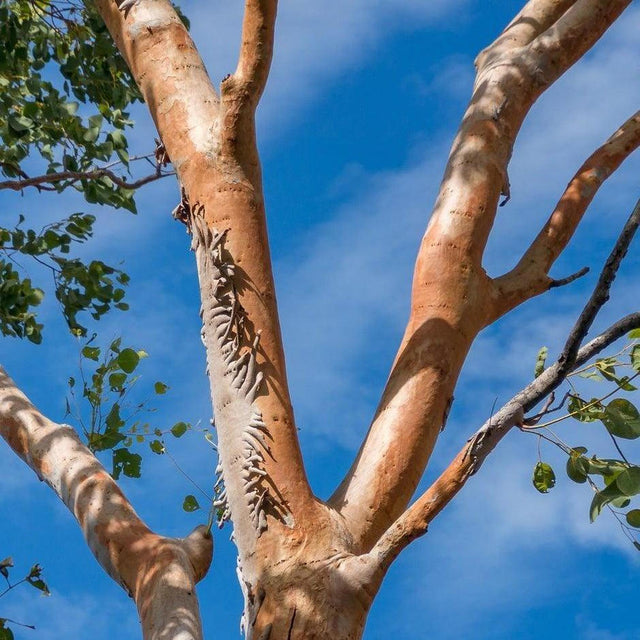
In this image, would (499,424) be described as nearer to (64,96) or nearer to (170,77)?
(170,77)

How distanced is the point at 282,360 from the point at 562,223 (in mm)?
1215

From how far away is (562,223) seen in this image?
11.4 ft

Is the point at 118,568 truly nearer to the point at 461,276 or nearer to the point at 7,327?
the point at 461,276

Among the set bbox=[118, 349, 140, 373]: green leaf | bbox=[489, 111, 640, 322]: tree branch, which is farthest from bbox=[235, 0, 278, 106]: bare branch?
bbox=[118, 349, 140, 373]: green leaf

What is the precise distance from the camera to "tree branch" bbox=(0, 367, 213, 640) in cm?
273

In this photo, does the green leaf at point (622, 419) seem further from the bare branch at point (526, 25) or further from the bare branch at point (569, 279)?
the bare branch at point (526, 25)

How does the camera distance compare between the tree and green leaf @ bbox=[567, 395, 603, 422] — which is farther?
green leaf @ bbox=[567, 395, 603, 422]

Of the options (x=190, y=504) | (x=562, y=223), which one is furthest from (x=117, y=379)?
(x=562, y=223)

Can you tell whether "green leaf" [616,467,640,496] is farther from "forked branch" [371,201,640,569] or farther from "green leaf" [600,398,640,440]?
"forked branch" [371,201,640,569]

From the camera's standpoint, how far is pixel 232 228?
306cm

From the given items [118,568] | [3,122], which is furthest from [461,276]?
[3,122]

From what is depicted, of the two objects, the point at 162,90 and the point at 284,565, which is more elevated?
the point at 162,90

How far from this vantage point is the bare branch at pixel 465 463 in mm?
2445

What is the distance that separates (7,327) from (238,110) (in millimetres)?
3009
